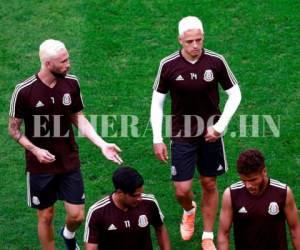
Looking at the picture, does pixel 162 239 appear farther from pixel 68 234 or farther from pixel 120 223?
pixel 68 234

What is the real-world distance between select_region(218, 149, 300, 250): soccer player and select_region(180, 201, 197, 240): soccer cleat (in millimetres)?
1993

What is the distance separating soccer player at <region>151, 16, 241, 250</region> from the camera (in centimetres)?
883

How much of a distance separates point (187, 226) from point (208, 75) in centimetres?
166

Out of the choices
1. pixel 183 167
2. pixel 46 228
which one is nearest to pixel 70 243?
pixel 46 228

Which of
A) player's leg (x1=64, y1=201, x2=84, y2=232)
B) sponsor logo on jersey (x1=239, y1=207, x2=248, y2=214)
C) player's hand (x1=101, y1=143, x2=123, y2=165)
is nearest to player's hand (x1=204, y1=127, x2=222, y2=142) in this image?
player's hand (x1=101, y1=143, x2=123, y2=165)

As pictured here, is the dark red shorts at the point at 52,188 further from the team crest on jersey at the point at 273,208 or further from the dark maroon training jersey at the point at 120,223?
the team crest on jersey at the point at 273,208

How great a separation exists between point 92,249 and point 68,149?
4.97ft

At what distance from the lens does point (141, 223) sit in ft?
24.2

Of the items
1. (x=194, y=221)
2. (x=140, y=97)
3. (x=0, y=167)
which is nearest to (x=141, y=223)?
(x=194, y=221)

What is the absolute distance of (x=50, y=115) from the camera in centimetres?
848

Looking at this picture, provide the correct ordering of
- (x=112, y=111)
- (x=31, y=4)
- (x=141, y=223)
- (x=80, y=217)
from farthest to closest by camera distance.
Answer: (x=31, y=4)
(x=112, y=111)
(x=80, y=217)
(x=141, y=223)

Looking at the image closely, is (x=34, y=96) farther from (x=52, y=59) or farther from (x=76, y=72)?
(x=76, y=72)

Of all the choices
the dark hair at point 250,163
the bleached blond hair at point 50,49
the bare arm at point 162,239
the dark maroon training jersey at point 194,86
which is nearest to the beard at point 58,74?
the bleached blond hair at point 50,49

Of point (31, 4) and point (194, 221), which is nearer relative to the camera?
point (194, 221)
